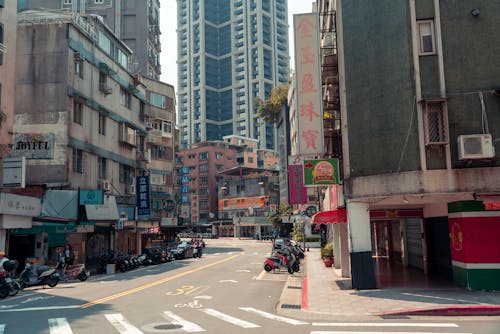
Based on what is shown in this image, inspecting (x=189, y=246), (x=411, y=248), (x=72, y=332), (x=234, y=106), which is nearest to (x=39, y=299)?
(x=72, y=332)

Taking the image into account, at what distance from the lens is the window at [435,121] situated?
52.8 feet

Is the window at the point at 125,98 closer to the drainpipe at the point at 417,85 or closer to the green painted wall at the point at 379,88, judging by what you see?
the green painted wall at the point at 379,88

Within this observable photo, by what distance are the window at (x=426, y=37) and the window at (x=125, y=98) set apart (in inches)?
1219

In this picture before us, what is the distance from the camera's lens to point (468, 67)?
53.5 feet

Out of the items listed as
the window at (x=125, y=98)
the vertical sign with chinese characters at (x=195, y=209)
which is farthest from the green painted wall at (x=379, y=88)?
the vertical sign with chinese characters at (x=195, y=209)

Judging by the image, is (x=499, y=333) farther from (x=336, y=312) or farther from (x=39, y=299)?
(x=39, y=299)

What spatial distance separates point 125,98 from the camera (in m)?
43.4

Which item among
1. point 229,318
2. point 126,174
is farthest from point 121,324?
point 126,174

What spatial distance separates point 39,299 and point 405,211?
16.5 m

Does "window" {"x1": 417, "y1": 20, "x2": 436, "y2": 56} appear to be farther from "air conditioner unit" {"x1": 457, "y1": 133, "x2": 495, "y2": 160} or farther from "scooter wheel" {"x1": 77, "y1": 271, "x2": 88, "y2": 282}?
"scooter wheel" {"x1": 77, "y1": 271, "x2": 88, "y2": 282}

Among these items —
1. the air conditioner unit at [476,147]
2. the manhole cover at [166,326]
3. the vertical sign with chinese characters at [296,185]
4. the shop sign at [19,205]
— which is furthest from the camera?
the vertical sign with chinese characters at [296,185]

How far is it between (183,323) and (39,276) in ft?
40.1

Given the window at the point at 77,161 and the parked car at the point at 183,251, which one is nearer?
the window at the point at 77,161

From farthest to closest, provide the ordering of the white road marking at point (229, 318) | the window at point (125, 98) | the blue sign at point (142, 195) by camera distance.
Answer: the window at point (125, 98)
the blue sign at point (142, 195)
the white road marking at point (229, 318)
